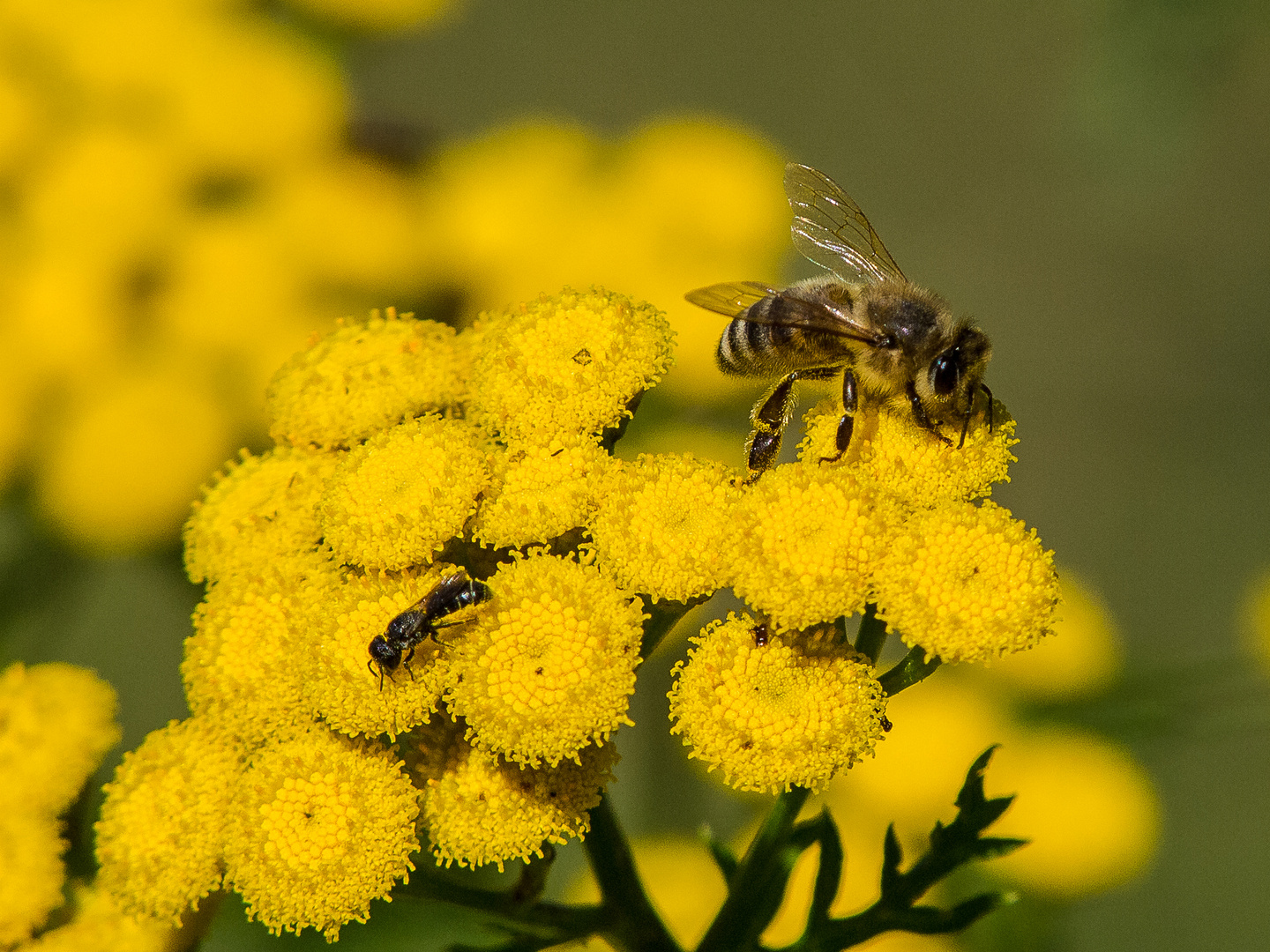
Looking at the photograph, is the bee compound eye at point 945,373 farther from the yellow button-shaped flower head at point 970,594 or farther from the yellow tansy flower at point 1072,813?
the yellow tansy flower at point 1072,813

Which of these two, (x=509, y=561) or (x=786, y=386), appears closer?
(x=509, y=561)

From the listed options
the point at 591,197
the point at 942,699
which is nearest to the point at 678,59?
the point at 591,197

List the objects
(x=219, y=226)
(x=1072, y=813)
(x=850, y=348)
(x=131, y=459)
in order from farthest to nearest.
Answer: (x=219, y=226), (x=131, y=459), (x=1072, y=813), (x=850, y=348)

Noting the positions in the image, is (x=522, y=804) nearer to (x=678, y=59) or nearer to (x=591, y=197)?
(x=591, y=197)

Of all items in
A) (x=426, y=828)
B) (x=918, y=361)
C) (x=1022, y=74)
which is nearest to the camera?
(x=426, y=828)

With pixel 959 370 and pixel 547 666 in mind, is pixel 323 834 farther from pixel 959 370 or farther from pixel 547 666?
pixel 959 370

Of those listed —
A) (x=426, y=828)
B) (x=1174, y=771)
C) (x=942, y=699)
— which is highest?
(x=1174, y=771)

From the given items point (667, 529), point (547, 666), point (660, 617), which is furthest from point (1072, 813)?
point (547, 666)

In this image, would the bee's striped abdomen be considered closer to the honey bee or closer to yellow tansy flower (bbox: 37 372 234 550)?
the honey bee
